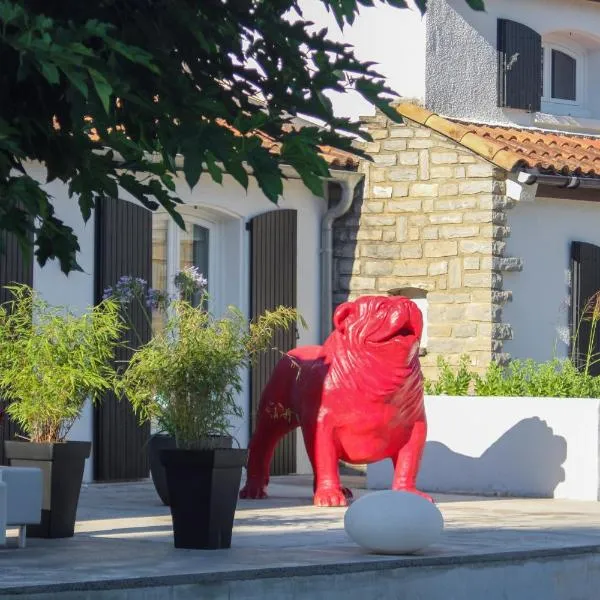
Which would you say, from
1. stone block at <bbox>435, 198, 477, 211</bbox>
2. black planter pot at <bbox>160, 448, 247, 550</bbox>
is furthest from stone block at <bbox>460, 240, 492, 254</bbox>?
black planter pot at <bbox>160, 448, 247, 550</bbox>

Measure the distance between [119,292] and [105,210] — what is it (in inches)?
169

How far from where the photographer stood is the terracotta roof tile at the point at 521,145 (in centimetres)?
1647

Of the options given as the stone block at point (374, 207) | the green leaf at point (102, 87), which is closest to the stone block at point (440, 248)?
the stone block at point (374, 207)

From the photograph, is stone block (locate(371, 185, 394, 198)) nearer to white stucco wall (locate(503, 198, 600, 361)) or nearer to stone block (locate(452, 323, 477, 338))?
white stucco wall (locate(503, 198, 600, 361))

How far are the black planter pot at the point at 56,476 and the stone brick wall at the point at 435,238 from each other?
6.64 m

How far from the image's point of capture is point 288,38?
6.12 m

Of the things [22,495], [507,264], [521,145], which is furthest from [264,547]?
[521,145]

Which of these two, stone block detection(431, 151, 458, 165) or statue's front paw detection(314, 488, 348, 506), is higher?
stone block detection(431, 151, 458, 165)

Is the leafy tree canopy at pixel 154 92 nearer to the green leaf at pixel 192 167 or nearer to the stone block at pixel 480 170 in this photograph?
the green leaf at pixel 192 167

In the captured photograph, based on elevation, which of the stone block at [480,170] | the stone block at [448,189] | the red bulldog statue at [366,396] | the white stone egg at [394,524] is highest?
the stone block at [480,170]

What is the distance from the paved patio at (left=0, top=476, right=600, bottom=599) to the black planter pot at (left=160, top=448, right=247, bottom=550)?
0.17m

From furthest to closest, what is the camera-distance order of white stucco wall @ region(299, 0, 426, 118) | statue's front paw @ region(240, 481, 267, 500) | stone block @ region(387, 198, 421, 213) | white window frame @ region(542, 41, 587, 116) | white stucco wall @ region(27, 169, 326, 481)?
white window frame @ region(542, 41, 587, 116) → white stucco wall @ region(299, 0, 426, 118) → stone block @ region(387, 198, 421, 213) → white stucco wall @ region(27, 169, 326, 481) → statue's front paw @ region(240, 481, 267, 500)

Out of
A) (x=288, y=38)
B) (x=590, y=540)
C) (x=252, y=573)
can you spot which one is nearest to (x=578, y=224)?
(x=590, y=540)

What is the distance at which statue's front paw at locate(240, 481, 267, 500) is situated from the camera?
13.9 metres
